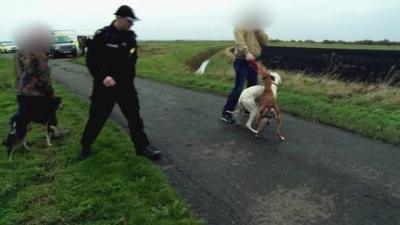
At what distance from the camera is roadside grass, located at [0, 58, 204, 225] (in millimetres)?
4578

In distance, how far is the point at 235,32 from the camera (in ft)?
28.5

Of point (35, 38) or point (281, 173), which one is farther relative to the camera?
point (35, 38)

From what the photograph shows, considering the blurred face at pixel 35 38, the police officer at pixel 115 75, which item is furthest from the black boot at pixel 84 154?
the blurred face at pixel 35 38

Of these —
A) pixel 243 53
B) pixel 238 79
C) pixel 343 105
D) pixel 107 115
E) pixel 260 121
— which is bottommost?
pixel 343 105

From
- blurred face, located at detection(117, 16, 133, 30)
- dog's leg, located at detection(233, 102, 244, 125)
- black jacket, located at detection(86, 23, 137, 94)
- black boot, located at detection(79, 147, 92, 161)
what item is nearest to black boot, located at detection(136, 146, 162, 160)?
black boot, located at detection(79, 147, 92, 161)

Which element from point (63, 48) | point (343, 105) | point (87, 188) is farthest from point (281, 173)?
point (63, 48)

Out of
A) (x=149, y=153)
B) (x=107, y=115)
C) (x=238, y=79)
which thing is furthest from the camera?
(x=238, y=79)

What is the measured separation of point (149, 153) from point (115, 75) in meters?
1.25

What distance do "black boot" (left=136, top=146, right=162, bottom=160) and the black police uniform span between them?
49 mm

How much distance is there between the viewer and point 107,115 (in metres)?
6.39

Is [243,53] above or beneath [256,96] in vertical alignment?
above

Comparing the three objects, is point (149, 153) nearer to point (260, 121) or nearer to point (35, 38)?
point (260, 121)

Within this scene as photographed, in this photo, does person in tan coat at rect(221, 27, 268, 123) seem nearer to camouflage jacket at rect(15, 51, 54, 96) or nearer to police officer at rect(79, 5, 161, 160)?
police officer at rect(79, 5, 161, 160)

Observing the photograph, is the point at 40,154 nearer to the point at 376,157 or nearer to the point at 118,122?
the point at 118,122
